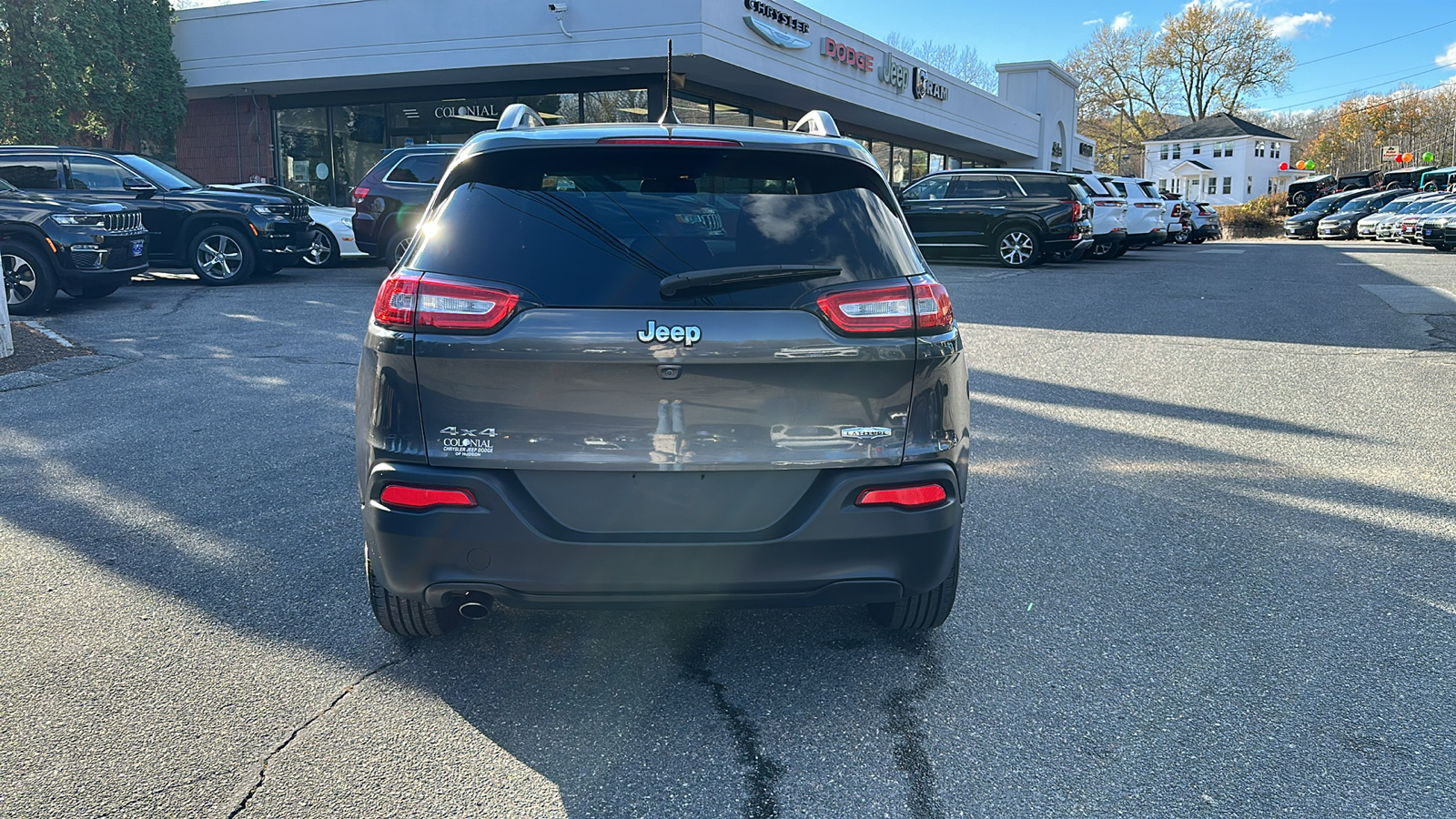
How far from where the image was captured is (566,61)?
20234 millimetres

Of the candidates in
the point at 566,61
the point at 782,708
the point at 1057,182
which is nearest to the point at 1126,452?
the point at 782,708

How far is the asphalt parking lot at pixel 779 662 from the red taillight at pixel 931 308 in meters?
1.14

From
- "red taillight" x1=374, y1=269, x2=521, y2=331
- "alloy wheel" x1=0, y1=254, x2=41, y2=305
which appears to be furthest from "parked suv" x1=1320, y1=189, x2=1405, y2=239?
"red taillight" x1=374, y1=269, x2=521, y2=331

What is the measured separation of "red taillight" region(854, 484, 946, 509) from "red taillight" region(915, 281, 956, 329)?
448 millimetres

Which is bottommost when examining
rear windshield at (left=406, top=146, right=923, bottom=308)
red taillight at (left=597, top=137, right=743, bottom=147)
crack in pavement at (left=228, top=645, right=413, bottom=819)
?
crack in pavement at (left=228, top=645, right=413, bottom=819)

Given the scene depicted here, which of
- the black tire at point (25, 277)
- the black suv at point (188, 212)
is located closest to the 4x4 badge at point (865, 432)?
the black tire at point (25, 277)

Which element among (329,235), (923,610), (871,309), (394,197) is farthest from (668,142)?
(329,235)

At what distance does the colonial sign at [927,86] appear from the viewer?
97.5 feet

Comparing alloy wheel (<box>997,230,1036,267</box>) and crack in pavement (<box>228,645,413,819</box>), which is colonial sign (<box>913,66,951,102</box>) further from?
crack in pavement (<box>228,645,413,819</box>)

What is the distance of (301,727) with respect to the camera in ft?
9.75

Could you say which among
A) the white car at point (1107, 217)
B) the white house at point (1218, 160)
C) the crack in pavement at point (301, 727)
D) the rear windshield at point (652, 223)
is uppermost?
the white house at point (1218, 160)

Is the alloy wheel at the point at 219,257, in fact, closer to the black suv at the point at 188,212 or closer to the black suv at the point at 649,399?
the black suv at the point at 188,212

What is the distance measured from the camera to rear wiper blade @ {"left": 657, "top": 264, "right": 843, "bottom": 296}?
2756 mm

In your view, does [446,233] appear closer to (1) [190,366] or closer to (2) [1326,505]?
(2) [1326,505]
